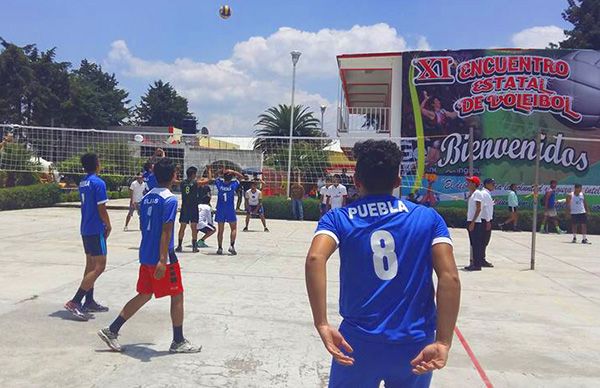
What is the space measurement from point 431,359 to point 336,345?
412 millimetres

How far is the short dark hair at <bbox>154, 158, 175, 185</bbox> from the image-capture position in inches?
209

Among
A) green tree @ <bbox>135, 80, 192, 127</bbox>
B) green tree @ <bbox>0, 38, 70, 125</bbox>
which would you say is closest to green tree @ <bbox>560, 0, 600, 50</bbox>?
green tree @ <bbox>0, 38, 70, 125</bbox>

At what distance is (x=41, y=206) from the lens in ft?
73.4

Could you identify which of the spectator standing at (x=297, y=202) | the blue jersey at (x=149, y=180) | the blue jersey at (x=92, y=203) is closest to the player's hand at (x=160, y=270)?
the blue jersey at (x=92, y=203)

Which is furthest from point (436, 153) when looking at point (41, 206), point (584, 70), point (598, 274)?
point (41, 206)

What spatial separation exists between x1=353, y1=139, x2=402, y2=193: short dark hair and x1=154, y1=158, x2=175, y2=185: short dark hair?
3.01 metres

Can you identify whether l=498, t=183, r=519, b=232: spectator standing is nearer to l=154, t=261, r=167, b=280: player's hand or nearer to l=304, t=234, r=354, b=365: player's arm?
l=154, t=261, r=167, b=280: player's hand

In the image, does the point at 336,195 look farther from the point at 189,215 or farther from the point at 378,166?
the point at 378,166

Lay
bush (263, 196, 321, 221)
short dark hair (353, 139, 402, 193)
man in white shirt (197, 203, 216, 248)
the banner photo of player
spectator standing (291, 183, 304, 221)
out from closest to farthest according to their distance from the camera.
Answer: short dark hair (353, 139, 402, 193), man in white shirt (197, 203, 216, 248), spectator standing (291, 183, 304, 221), bush (263, 196, 321, 221), the banner photo of player

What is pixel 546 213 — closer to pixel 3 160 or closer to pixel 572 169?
pixel 572 169

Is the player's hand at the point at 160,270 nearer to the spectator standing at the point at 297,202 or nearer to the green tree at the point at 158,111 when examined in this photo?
the spectator standing at the point at 297,202


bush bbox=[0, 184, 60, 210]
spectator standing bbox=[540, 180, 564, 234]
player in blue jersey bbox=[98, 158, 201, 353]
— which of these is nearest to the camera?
player in blue jersey bbox=[98, 158, 201, 353]

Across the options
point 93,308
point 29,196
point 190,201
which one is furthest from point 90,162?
point 29,196

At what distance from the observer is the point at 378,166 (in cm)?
267
